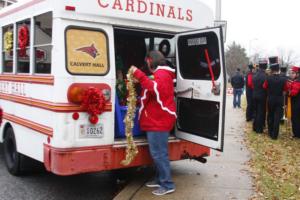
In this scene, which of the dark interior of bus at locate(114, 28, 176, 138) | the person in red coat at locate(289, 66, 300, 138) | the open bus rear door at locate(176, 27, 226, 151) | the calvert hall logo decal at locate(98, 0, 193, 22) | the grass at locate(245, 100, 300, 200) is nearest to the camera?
the calvert hall logo decal at locate(98, 0, 193, 22)

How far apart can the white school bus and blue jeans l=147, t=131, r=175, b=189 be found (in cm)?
29

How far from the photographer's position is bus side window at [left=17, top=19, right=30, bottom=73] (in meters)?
6.33

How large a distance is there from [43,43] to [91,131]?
1.34 m

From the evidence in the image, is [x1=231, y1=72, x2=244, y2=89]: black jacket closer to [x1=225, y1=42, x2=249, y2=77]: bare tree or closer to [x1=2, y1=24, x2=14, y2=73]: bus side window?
[x1=2, y1=24, x2=14, y2=73]: bus side window

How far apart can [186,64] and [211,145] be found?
4.41 ft

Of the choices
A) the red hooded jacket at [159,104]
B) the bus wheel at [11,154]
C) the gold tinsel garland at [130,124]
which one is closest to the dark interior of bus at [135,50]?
the gold tinsel garland at [130,124]

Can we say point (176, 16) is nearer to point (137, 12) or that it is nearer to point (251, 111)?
point (137, 12)

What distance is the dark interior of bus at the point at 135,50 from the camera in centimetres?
673

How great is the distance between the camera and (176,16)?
6.53m

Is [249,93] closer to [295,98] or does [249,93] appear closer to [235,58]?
[295,98]

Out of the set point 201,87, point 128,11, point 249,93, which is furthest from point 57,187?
point 249,93

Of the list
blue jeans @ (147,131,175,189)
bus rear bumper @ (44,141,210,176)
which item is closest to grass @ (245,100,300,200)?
blue jeans @ (147,131,175,189)

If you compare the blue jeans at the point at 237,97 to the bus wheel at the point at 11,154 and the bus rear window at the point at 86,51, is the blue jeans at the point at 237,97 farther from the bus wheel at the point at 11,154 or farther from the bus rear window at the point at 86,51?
the bus rear window at the point at 86,51

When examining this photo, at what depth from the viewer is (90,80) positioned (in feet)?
18.3
